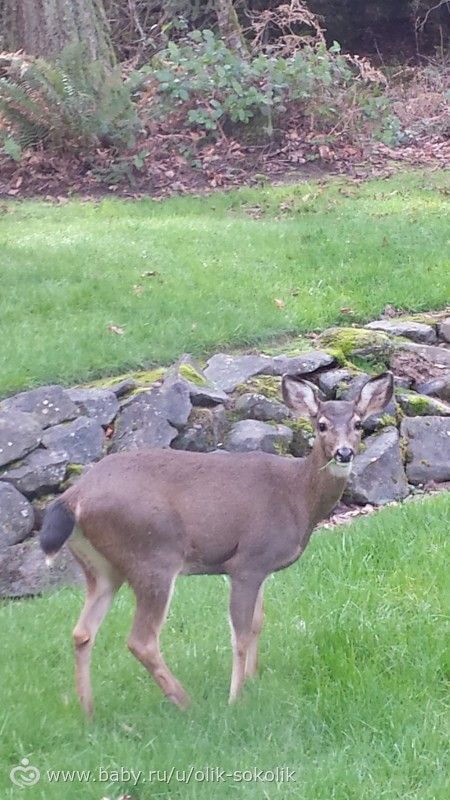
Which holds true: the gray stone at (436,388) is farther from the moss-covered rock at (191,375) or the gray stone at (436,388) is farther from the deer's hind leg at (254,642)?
the deer's hind leg at (254,642)

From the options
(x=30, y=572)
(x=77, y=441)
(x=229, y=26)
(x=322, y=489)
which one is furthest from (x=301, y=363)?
(x=229, y=26)

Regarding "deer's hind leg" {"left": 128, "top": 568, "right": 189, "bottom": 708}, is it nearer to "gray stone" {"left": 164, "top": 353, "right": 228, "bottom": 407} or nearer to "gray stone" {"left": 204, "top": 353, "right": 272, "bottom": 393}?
"gray stone" {"left": 164, "top": 353, "right": 228, "bottom": 407}

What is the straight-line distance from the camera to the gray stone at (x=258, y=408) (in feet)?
29.4

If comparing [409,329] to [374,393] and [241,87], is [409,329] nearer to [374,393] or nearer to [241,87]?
[374,393]

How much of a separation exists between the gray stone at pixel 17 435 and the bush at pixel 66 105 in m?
7.09

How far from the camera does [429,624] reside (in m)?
5.54

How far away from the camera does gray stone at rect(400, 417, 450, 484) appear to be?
9.09 metres

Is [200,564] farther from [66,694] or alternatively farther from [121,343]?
[121,343]

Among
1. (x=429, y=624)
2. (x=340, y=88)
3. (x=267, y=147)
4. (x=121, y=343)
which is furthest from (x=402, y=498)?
(x=340, y=88)

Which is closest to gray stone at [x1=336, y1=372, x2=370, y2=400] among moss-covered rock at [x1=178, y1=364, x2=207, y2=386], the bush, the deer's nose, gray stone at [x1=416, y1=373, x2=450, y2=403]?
gray stone at [x1=416, y1=373, x2=450, y2=403]

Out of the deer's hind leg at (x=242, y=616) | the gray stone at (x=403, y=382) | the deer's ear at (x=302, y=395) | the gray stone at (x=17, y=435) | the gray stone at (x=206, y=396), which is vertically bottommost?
the gray stone at (x=403, y=382)

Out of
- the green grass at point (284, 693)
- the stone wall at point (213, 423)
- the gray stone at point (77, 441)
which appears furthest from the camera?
the gray stone at point (77, 441)

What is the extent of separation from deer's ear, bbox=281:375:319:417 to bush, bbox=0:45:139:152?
32.3 feet

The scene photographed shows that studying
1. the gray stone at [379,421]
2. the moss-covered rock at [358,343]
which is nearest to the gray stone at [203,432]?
the gray stone at [379,421]
